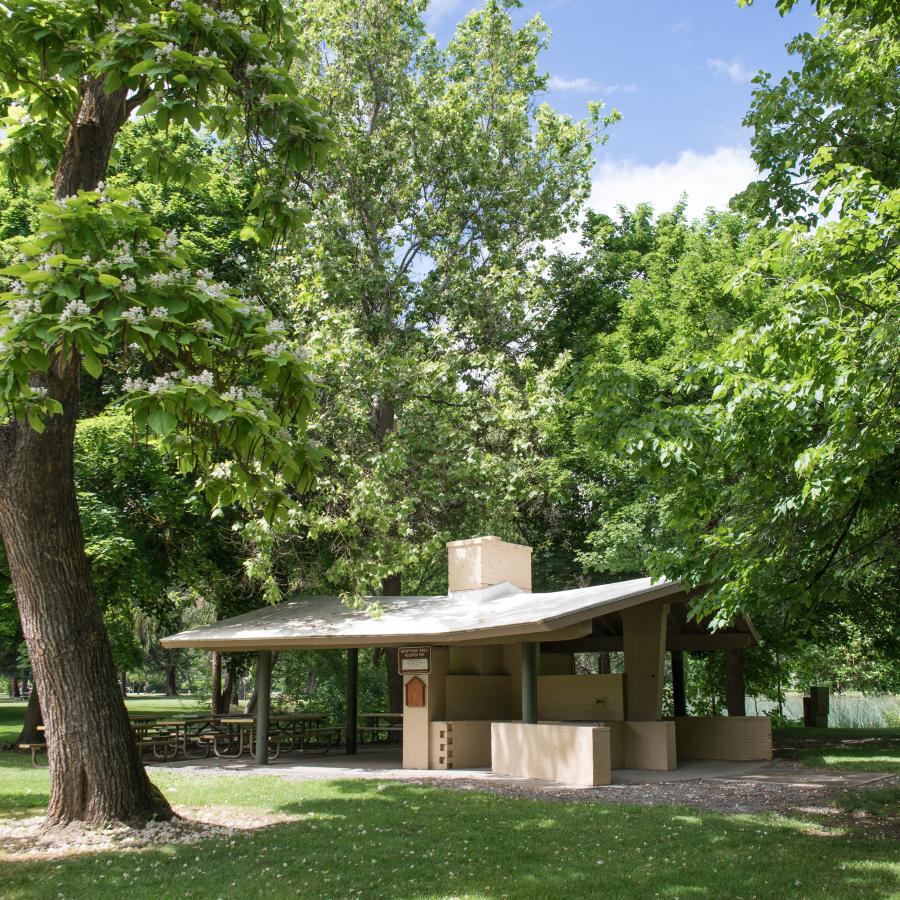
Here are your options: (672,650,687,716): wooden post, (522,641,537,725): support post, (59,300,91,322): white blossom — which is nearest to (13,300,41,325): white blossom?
(59,300,91,322): white blossom

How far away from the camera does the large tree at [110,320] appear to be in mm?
4859

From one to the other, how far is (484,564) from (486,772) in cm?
388

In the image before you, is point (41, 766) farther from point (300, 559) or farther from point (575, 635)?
point (575, 635)

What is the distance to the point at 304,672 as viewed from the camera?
32125 mm

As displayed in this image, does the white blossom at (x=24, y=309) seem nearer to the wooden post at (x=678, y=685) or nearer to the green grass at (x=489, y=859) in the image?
the green grass at (x=489, y=859)

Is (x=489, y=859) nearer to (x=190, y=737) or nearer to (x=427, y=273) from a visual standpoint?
(x=190, y=737)

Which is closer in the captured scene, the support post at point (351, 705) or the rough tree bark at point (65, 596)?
the rough tree bark at point (65, 596)

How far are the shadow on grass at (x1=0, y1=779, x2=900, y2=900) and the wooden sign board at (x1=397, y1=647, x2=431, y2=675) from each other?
5301mm

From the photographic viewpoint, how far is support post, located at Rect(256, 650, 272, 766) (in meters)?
15.5

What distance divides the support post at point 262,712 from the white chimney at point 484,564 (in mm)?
3681

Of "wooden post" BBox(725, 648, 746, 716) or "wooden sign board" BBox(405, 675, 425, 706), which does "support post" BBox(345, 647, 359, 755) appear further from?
"wooden post" BBox(725, 648, 746, 716)

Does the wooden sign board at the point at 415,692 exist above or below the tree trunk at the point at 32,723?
above

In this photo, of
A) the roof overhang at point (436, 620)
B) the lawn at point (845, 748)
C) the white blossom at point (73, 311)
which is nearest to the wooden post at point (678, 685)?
the lawn at point (845, 748)

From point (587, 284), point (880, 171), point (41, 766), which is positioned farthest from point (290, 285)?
point (880, 171)
